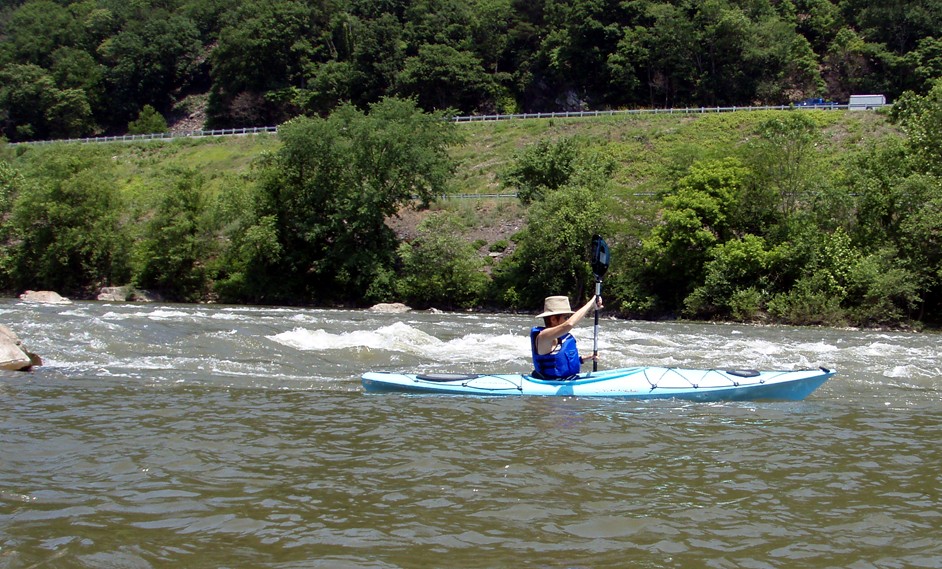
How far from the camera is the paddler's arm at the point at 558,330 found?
9133 millimetres

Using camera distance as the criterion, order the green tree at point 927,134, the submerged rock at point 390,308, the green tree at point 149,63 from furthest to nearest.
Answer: the green tree at point 149,63 → the submerged rock at point 390,308 → the green tree at point 927,134

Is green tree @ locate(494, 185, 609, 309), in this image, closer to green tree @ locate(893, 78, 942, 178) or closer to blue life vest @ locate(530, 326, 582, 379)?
green tree @ locate(893, 78, 942, 178)

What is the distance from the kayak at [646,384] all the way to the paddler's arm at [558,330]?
0.42m

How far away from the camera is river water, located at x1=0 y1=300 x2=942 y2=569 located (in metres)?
4.75

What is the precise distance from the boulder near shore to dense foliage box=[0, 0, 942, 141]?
46.8 m

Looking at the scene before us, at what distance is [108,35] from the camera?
289ft

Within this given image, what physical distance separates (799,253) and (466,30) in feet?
153

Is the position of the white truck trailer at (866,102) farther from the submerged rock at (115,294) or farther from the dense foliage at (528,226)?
the submerged rock at (115,294)

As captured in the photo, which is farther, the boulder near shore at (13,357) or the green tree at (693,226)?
the green tree at (693,226)

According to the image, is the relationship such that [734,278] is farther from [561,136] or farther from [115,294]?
[115,294]

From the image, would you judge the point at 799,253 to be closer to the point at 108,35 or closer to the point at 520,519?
the point at 520,519

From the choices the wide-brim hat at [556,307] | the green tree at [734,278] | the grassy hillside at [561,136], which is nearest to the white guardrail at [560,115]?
the grassy hillside at [561,136]

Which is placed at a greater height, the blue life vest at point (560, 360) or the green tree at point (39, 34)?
the green tree at point (39, 34)

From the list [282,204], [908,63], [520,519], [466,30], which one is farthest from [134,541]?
[466,30]
